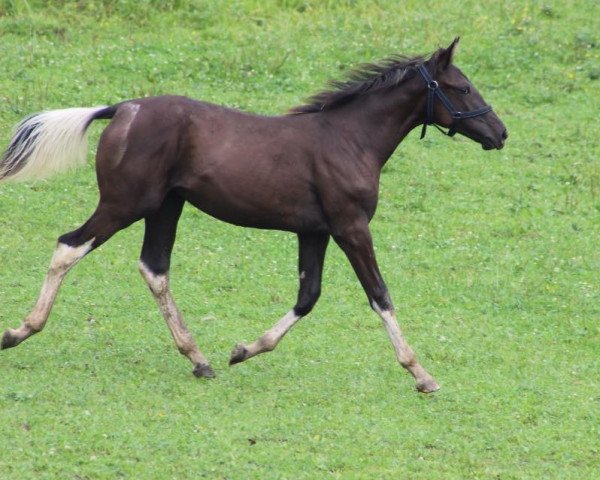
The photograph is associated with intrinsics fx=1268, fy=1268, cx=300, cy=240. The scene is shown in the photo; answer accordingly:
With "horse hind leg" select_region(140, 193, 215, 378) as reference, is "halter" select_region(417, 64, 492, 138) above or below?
above

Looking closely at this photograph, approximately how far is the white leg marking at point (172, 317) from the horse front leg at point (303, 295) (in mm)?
291

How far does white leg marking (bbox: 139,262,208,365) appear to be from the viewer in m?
8.74

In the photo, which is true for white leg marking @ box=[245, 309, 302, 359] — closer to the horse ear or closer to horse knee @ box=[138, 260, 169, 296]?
horse knee @ box=[138, 260, 169, 296]

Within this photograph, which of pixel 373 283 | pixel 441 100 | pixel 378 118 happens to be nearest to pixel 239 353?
pixel 373 283

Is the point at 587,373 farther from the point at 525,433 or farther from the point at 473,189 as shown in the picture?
the point at 473,189

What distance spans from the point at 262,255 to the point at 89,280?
176cm

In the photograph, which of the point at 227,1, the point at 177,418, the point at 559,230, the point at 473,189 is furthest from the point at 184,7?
the point at 177,418

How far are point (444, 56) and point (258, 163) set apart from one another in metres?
1.50

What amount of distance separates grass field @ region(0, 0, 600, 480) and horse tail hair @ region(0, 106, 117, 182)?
1.29 meters

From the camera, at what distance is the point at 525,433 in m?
8.11

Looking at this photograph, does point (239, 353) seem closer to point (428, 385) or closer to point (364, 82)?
point (428, 385)

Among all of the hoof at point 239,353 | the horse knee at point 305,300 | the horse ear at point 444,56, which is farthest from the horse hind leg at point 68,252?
the horse ear at point 444,56

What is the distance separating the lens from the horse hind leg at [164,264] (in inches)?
345

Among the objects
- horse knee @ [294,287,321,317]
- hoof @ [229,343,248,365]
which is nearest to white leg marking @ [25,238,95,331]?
hoof @ [229,343,248,365]
